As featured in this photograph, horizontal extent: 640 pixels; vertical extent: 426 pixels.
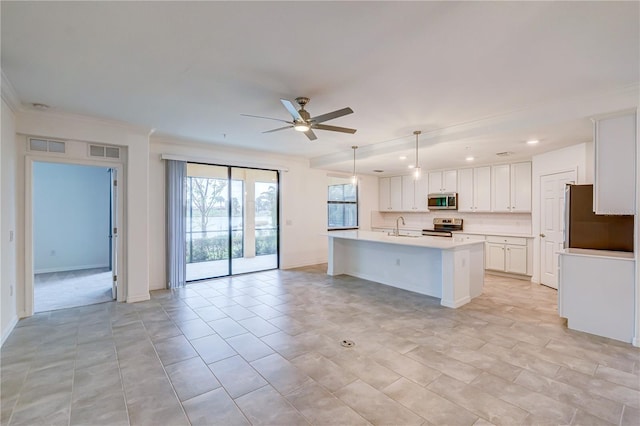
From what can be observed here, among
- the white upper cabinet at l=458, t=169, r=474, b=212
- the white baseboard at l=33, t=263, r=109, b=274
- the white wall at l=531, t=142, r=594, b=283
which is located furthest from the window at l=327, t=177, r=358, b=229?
the white baseboard at l=33, t=263, r=109, b=274

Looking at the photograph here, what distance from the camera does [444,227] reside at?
7559mm

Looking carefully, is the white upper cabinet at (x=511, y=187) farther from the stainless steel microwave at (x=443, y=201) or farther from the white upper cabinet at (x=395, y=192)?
the white upper cabinet at (x=395, y=192)

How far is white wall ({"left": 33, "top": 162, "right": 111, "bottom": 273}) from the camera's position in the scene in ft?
21.4

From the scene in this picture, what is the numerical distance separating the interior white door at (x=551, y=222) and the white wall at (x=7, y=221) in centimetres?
764

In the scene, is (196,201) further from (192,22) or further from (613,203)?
(613,203)

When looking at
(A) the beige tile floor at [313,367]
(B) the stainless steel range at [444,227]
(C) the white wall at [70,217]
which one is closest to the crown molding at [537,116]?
(A) the beige tile floor at [313,367]

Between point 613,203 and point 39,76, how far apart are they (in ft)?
19.5

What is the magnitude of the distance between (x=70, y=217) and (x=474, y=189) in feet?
30.1

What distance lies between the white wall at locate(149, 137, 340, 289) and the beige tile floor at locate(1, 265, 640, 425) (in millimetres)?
1417

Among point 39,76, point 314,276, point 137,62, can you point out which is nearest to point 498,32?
point 137,62

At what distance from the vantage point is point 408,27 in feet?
6.84

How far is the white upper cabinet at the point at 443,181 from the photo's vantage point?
729 centimetres

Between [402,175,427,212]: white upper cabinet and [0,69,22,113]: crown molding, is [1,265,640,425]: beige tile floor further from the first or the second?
[402,175,427,212]: white upper cabinet

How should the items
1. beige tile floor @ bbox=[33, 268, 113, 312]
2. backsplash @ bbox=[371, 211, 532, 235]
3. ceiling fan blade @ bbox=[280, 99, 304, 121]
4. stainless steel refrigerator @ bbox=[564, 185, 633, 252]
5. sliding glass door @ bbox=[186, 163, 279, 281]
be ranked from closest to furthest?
ceiling fan blade @ bbox=[280, 99, 304, 121] → stainless steel refrigerator @ bbox=[564, 185, 633, 252] → beige tile floor @ bbox=[33, 268, 113, 312] → sliding glass door @ bbox=[186, 163, 279, 281] → backsplash @ bbox=[371, 211, 532, 235]
